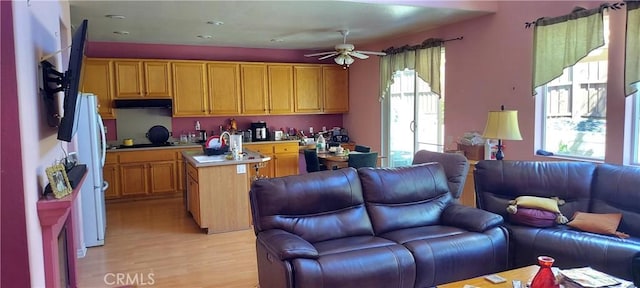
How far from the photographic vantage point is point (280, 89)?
26.0ft

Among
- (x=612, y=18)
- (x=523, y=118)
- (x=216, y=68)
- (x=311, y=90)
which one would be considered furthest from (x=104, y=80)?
(x=612, y=18)

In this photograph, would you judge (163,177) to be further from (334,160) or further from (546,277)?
(546,277)

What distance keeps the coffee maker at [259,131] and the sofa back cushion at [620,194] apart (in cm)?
525

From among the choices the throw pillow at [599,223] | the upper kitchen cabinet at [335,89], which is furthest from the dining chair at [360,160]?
the upper kitchen cabinet at [335,89]

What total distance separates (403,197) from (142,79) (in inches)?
194

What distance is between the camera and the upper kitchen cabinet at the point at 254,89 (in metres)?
7.62

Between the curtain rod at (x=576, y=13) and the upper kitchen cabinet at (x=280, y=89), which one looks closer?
the curtain rod at (x=576, y=13)

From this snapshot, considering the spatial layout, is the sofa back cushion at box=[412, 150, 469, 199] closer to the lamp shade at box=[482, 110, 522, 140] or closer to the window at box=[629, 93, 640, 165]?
the lamp shade at box=[482, 110, 522, 140]

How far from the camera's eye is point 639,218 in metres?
3.30

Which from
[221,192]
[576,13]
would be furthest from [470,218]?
[221,192]

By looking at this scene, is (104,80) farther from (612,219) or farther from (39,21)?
(612,219)

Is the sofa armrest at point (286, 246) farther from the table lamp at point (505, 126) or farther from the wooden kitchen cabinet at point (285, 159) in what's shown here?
the wooden kitchen cabinet at point (285, 159)

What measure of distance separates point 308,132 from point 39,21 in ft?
19.2

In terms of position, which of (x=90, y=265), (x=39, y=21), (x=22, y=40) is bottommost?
(x=90, y=265)
